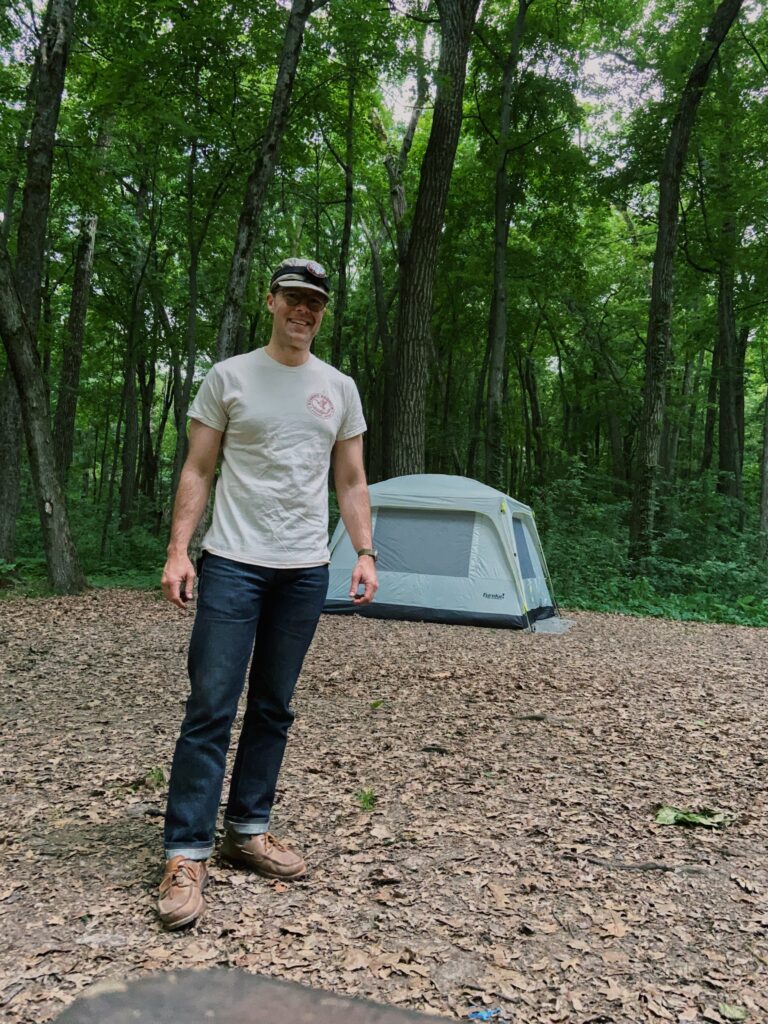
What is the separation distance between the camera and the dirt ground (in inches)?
75.9

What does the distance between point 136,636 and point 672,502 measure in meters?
9.75

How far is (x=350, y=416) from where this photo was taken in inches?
101

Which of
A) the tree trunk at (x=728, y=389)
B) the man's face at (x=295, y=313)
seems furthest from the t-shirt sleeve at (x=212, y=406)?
the tree trunk at (x=728, y=389)

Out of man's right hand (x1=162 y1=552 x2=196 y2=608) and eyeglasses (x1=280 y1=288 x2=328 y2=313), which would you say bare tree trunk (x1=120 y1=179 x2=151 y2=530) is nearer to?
eyeglasses (x1=280 y1=288 x2=328 y2=313)

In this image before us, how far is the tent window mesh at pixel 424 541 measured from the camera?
27.3ft

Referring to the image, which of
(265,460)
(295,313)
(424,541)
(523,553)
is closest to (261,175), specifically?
(424,541)

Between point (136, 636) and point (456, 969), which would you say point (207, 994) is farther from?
point (136, 636)

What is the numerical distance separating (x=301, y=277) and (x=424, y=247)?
797 cm

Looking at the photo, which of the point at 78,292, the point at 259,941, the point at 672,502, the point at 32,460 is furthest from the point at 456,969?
the point at 78,292

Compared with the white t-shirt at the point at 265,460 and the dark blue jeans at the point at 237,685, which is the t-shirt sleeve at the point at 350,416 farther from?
the dark blue jeans at the point at 237,685

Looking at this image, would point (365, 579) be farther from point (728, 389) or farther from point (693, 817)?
point (728, 389)

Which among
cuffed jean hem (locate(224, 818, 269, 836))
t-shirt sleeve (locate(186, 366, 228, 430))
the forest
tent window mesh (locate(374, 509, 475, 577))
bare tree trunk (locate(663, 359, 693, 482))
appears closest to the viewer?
t-shirt sleeve (locate(186, 366, 228, 430))

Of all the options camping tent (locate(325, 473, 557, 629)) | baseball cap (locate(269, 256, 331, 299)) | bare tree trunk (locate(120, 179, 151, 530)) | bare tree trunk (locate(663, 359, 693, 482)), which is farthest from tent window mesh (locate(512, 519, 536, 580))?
bare tree trunk (locate(663, 359, 693, 482))

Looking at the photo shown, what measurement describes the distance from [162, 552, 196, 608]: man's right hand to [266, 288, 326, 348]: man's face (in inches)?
29.8
